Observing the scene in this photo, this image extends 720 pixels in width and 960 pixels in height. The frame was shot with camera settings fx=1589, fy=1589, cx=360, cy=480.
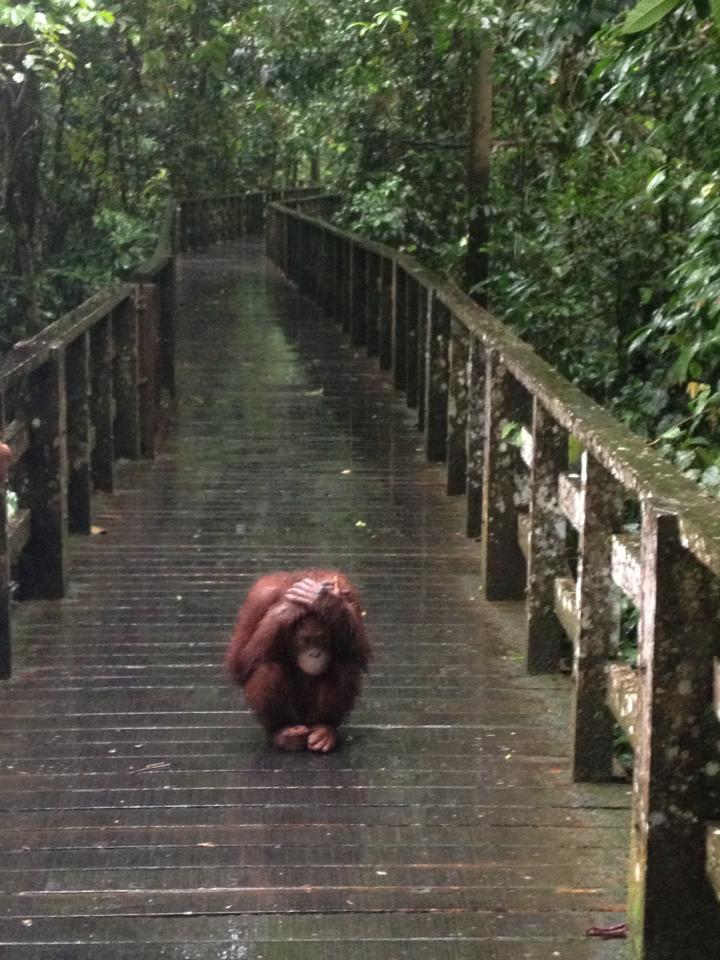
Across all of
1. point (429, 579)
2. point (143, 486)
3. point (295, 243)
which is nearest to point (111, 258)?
point (295, 243)

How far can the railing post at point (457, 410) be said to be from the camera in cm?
745

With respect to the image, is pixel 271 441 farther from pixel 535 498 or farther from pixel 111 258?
pixel 111 258

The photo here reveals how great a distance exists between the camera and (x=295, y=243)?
21922 millimetres

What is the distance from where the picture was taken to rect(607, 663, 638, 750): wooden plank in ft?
11.3

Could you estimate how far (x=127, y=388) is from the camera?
8.45m

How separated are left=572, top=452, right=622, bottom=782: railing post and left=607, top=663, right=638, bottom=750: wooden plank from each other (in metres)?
0.08

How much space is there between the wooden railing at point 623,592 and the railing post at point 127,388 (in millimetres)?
2435

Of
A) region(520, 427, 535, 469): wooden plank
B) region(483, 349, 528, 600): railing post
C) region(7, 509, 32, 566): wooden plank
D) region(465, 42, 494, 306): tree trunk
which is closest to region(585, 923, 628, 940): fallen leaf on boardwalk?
region(520, 427, 535, 469): wooden plank

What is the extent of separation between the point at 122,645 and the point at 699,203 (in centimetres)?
261

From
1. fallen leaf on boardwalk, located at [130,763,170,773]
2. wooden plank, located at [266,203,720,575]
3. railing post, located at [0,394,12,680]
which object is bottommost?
fallen leaf on boardwalk, located at [130,763,170,773]

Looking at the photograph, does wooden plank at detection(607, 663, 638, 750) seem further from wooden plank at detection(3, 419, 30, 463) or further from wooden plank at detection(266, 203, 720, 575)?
wooden plank at detection(3, 419, 30, 463)

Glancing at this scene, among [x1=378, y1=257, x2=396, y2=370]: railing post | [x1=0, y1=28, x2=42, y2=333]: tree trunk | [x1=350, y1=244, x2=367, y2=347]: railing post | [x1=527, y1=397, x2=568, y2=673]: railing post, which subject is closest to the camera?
[x1=527, y1=397, x2=568, y2=673]: railing post

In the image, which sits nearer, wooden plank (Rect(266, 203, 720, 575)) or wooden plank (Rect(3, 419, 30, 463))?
wooden plank (Rect(266, 203, 720, 575))

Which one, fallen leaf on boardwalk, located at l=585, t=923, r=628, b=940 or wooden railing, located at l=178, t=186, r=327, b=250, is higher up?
wooden railing, located at l=178, t=186, r=327, b=250
